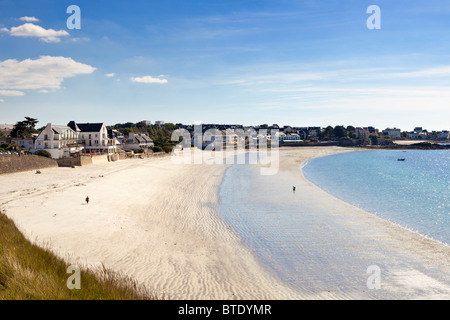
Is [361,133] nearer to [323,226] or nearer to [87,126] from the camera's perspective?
[87,126]

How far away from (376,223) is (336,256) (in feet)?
25.1

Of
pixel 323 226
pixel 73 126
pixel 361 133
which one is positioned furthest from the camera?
pixel 361 133

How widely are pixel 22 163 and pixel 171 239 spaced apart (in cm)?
2929

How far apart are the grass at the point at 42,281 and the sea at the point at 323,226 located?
723 cm

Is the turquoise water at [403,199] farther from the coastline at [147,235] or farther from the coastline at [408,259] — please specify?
the coastline at [147,235]

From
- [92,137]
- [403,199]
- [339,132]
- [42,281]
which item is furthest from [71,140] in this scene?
[339,132]

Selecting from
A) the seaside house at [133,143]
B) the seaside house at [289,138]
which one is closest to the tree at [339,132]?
the seaside house at [289,138]

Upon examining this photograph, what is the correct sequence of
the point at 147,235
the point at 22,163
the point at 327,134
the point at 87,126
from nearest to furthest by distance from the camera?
the point at 147,235, the point at 22,163, the point at 87,126, the point at 327,134

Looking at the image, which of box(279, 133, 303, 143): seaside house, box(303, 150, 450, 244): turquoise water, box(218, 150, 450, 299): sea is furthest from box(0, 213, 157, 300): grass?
box(279, 133, 303, 143): seaside house

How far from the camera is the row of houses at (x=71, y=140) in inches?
2051

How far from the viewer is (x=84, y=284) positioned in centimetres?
870

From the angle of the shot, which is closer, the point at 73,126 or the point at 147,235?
the point at 147,235

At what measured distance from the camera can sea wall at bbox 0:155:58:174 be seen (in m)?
34.3

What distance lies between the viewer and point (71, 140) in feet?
191
